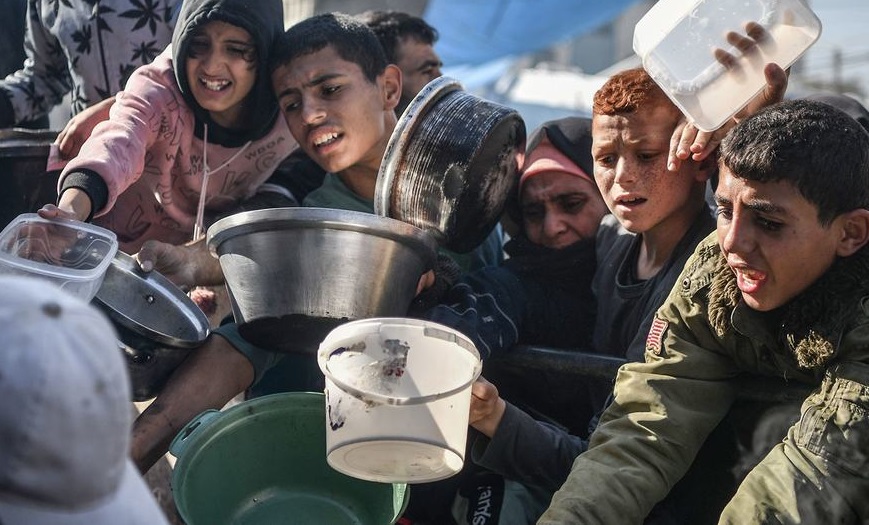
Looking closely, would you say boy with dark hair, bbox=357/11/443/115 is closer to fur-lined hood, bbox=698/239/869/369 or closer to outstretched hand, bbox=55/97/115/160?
outstretched hand, bbox=55/97/115/160

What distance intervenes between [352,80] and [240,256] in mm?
1085

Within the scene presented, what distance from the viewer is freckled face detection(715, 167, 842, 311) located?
2.29 metres

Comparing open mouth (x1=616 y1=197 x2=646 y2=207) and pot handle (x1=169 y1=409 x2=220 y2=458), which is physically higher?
open mouth (x1=616 y1=197 x2=646 y2=207)

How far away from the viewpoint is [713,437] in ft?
8.38

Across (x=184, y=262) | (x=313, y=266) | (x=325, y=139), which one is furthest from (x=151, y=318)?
(x=325, y=139)

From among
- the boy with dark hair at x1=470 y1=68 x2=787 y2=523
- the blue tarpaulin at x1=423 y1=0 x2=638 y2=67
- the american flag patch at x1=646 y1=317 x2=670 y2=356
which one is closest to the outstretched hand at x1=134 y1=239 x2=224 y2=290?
the boy with dark hair at x1=470 y1=68 x2=787 y2=523

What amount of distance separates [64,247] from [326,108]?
1.09 metres

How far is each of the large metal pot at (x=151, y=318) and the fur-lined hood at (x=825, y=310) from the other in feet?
5.31

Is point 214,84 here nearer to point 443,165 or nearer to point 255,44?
point 255,44

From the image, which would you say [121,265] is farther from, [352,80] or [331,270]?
[352,80]

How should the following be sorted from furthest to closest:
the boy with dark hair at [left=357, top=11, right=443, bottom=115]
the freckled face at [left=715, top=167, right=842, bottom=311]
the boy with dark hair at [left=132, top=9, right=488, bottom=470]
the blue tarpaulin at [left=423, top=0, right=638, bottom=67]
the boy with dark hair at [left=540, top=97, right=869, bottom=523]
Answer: the blue tarpaulin at [left=423, top=0, right=638, bottom=67]
the boy with dark hair at [left=357, top=11, right=443, bottom=115]
the boy with dark hair at [left=132, top=9, right=488, bottom=470]
the freckled face at [left=715, top=167, right=842, bottom=311]
the boy with dark hair at [left=540, top=97, right=869, bottom=523]

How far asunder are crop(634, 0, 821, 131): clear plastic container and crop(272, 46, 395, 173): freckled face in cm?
120

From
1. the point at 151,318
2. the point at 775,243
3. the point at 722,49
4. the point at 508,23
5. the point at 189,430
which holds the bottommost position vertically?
the point at 508,23

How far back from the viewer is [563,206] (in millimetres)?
3549
